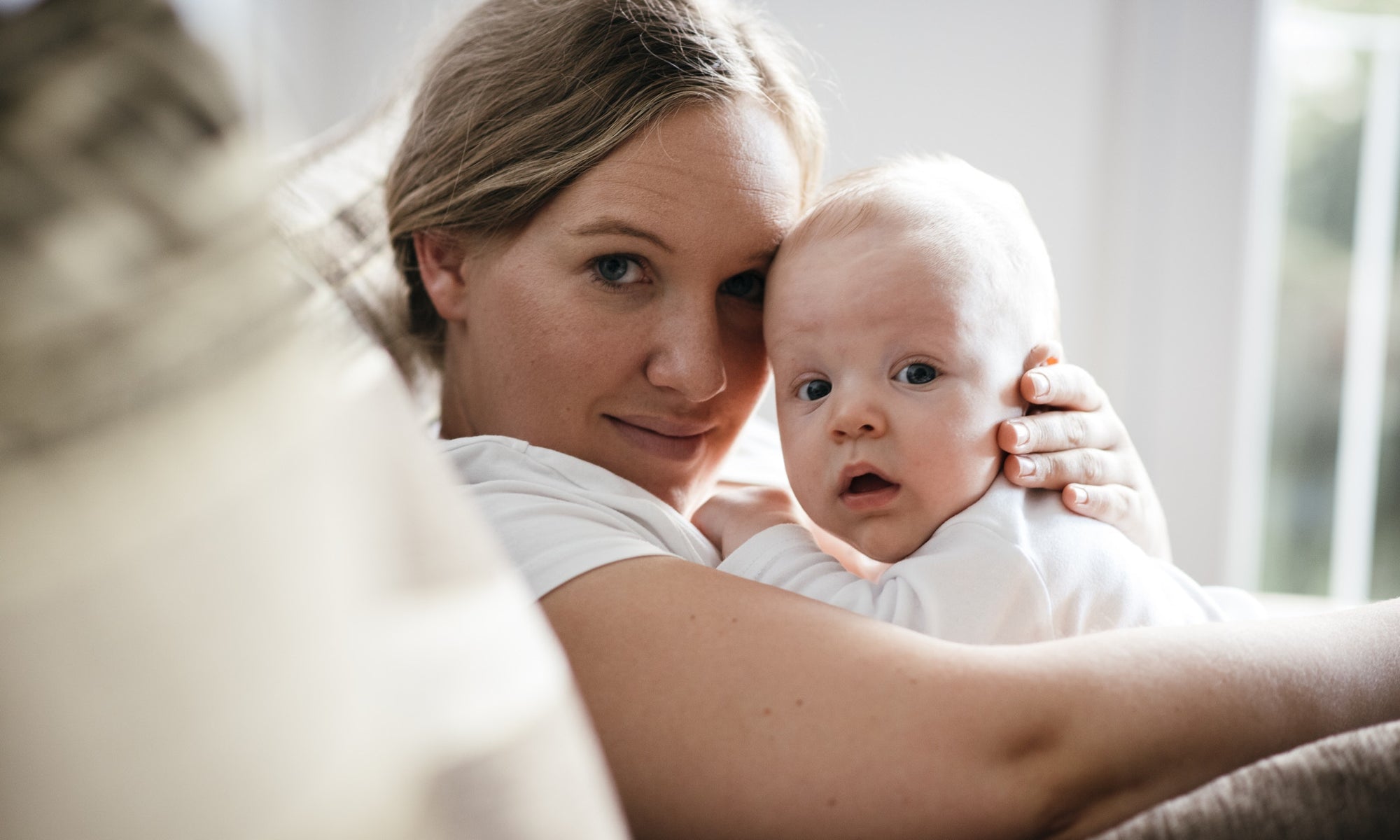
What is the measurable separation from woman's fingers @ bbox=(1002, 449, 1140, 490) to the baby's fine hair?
16 centimetres

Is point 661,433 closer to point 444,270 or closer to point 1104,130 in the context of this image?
point 444,270

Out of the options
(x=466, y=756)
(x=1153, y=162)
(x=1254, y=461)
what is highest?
(x=466, y=756)

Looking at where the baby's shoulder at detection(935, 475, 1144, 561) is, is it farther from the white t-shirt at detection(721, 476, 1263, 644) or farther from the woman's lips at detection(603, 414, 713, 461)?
the woman's lips at detection(603, 414, 713, 461)

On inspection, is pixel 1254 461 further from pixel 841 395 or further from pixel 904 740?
pixel 904 740

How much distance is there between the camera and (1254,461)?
2.72m

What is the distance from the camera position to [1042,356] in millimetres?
1125

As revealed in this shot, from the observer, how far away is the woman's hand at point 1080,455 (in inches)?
41.2

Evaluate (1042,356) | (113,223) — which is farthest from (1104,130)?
(113,223)

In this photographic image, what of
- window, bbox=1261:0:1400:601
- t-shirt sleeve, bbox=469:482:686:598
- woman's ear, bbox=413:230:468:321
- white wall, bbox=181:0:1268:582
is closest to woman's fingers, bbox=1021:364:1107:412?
t-shirt sleeve, bbox=469:482:686:598

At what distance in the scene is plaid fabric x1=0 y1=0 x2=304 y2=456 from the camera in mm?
354

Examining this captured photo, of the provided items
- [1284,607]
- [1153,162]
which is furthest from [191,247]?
[1153,162]

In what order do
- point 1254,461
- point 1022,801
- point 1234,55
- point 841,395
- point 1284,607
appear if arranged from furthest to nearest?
1. point 1254,461
2. point 1234,55
3. point 1284,607
4. point 841,395
5. point 1022,801

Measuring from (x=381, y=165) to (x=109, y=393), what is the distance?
1.42 metres

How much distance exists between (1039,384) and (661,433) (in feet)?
1.42
